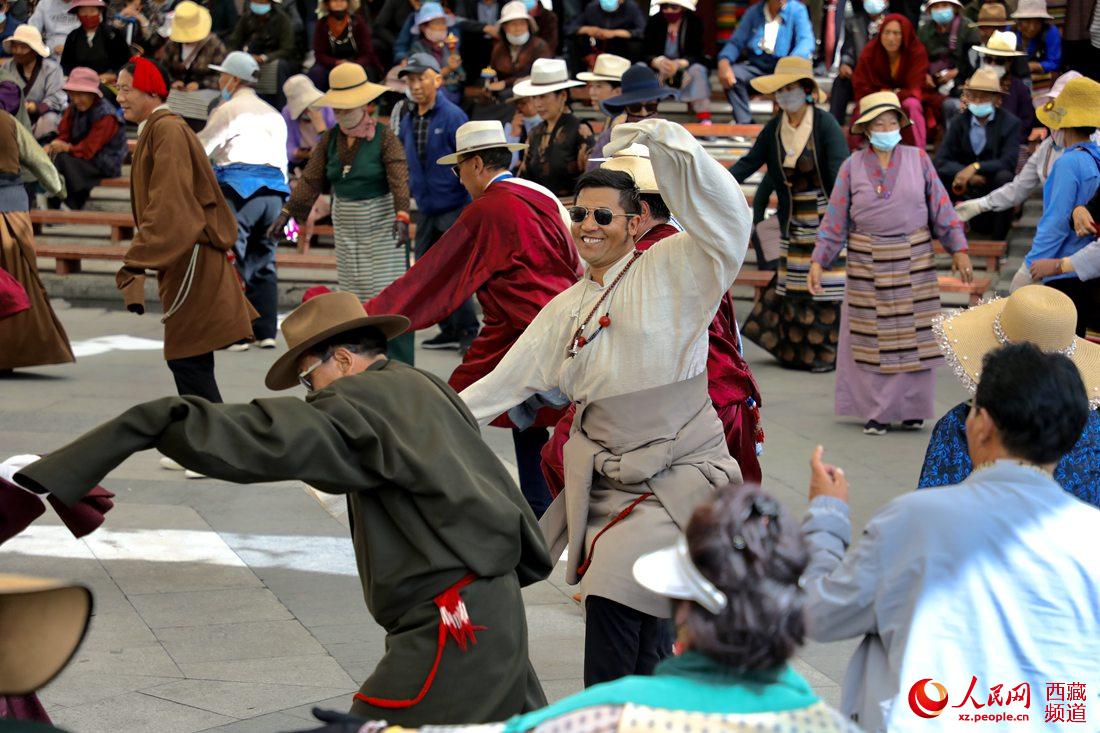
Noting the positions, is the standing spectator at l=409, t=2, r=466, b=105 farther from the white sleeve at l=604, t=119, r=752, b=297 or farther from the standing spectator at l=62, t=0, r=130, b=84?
the white sleeve at l=604, t=119, r=752, b=297

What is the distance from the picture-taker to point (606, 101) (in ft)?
30.1

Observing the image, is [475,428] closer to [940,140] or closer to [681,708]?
[681,708]

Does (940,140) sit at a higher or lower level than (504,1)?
lower

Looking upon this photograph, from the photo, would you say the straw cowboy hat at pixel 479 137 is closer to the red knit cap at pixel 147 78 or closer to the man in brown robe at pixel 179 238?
the man in brown robe at pixel 179 238

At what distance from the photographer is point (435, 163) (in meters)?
9.63

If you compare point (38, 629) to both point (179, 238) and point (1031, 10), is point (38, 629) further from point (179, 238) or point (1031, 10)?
point (1031, 10)

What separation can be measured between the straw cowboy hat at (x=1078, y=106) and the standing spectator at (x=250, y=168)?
201 inches

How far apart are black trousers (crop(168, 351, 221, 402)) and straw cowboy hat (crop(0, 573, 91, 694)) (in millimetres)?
4361

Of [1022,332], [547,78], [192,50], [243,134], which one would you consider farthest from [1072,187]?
[192,50]

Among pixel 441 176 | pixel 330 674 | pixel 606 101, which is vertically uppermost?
Result: pixel 606 101

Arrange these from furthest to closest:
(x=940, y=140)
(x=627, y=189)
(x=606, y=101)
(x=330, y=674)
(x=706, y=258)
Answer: (x=940, y=140)
(x=606, y=101)
(x=330, y=674)
(x=627, y=189)
(x=706, y=258)

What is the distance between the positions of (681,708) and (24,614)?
55.1 inches

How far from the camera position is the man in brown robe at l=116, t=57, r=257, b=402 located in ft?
22.9

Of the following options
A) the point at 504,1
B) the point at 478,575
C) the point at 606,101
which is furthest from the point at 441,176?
the point at 478,575
